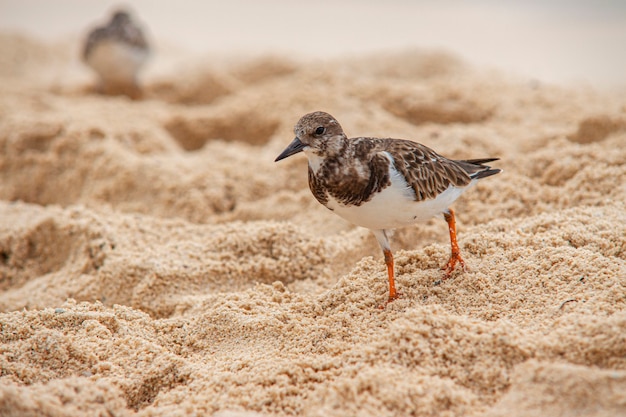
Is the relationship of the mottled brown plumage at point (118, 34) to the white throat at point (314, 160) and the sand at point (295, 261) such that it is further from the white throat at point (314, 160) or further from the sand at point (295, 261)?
the white throat at point (314, 160)

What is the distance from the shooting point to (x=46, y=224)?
3.76m

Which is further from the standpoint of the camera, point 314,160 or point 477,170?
point 477,170

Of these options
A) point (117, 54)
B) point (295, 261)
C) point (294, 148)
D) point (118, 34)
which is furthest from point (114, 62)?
point (294, 148)

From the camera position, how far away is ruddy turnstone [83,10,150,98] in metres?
6.28

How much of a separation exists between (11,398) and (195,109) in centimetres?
420

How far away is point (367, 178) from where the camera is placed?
251cm

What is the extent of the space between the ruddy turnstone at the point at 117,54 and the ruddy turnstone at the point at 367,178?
4320 mm

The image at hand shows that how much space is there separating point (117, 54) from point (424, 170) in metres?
4.63

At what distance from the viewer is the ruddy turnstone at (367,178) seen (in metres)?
2.50

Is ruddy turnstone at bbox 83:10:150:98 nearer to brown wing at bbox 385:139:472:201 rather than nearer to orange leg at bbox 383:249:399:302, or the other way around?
brown wing at bbox 385:139:472:201

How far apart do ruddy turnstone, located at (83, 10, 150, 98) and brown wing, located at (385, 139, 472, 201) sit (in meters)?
4.37

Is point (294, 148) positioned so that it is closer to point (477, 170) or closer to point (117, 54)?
point (477, 170)

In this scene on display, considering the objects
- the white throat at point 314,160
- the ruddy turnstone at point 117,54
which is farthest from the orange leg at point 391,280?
the ruddy turnstone at point 117,54

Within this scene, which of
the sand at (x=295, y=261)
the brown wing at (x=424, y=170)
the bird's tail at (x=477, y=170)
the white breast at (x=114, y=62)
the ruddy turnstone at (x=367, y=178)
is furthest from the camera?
the white breast at (x=114, y=62)
